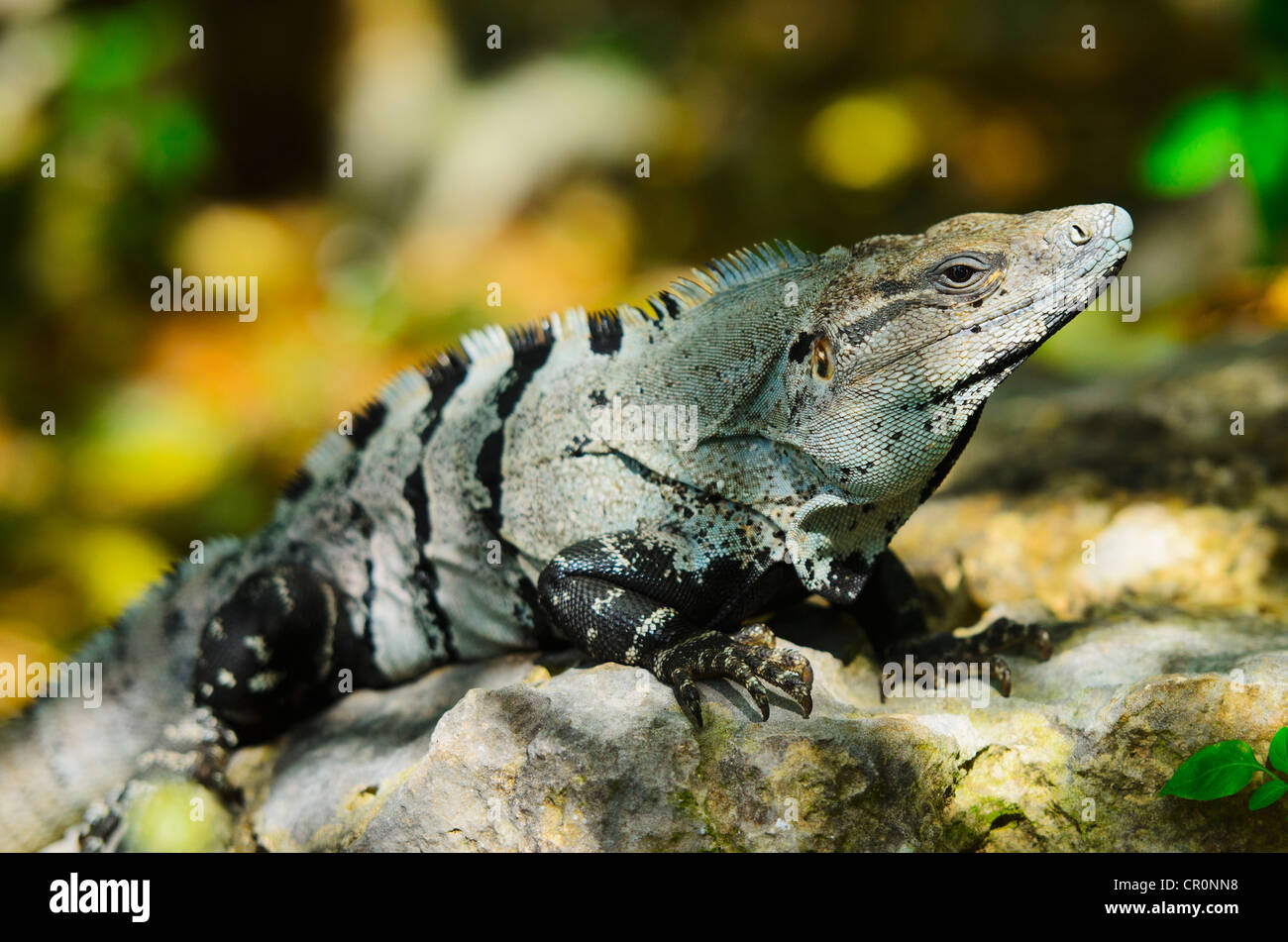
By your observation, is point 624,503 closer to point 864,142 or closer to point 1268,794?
point 1268,794

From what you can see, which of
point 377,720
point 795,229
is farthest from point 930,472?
point 795,229

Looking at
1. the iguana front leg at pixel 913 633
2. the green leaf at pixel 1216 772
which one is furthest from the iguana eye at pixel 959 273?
the green leaf at pixel 1216 772

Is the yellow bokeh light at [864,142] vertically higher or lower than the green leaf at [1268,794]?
higher

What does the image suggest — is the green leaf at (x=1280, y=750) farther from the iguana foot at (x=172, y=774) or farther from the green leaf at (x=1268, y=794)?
the iguana foot at (x=172, y=774)

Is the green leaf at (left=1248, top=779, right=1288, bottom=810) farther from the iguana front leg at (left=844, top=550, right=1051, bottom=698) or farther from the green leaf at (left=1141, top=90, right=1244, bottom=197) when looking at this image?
the green leaf at (left=1141, top=90, right=1244, bottom=197)

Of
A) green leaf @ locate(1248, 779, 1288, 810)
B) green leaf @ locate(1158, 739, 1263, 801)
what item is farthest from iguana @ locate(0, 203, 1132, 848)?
green leaf @ locate(1248, 779, 1288, 810)

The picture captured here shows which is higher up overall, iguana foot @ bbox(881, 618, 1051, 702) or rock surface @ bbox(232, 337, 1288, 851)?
iguana foot @ bbox(881, 618, 1051, 702)

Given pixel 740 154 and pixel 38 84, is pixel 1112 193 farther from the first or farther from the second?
pixel 38 84
